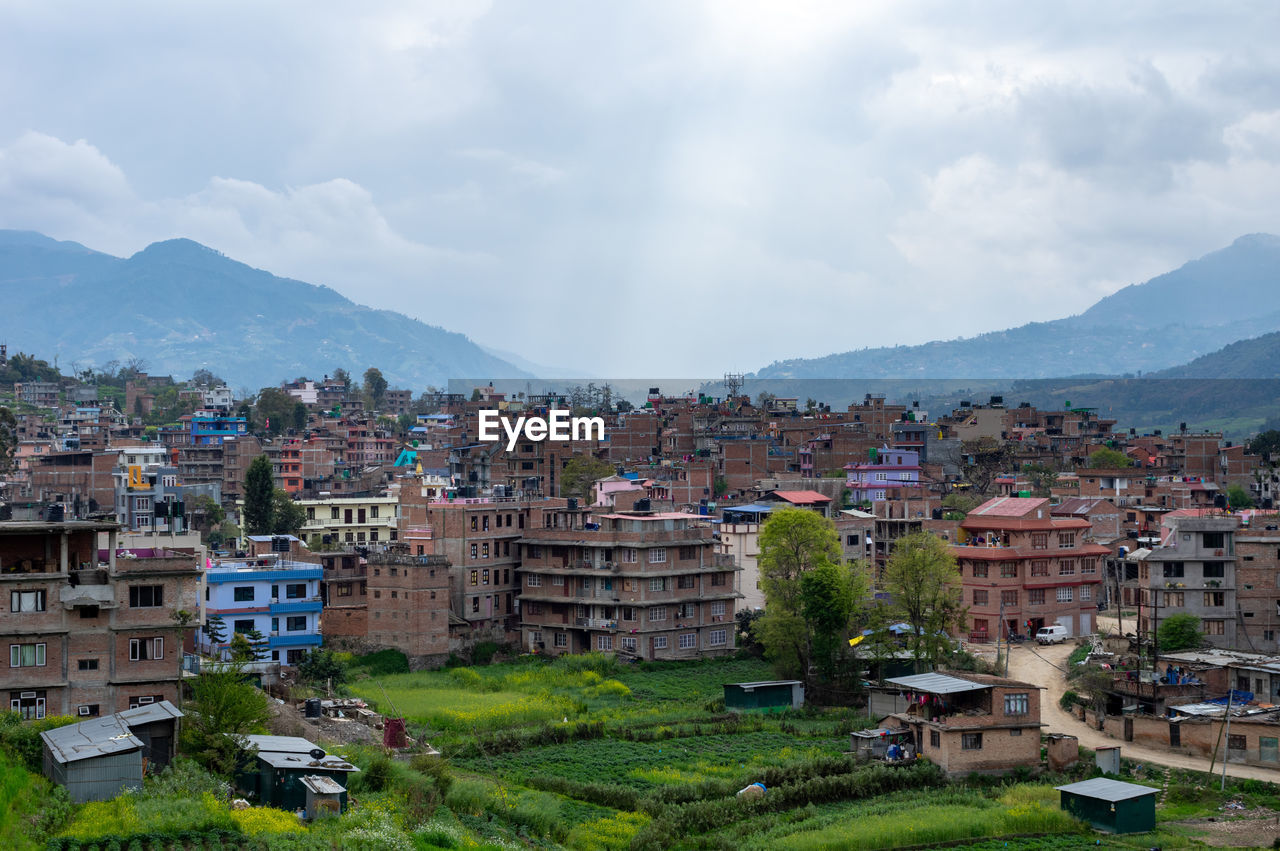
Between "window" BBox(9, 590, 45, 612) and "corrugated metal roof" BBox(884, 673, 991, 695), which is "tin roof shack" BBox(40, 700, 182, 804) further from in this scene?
"corrugated metal roof" BBox(884, 673, 991, 695)

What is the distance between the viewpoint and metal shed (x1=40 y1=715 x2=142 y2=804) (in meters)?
28.2

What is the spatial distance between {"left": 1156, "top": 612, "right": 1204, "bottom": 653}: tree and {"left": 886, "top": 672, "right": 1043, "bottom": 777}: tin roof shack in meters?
9.63

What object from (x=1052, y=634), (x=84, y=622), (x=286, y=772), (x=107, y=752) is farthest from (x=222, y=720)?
(x=1052, y=634)

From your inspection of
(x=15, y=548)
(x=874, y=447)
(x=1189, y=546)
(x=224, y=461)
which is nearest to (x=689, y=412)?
(x=874, y=447)

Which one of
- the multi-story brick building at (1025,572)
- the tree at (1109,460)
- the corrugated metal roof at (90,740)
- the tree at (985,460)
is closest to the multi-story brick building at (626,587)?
the multi-story brick building at (1025,572)

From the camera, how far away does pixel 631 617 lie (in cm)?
5425

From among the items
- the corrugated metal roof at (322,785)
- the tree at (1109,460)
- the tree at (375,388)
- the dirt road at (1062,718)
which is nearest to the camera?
the corrugated metal roof at (322,785)

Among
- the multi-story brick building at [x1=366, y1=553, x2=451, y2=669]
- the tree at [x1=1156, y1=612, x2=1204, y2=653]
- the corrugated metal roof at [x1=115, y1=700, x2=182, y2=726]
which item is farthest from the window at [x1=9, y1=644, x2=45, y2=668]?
the tree at [x1=1156, y1=612, x2=1204, y2=653]

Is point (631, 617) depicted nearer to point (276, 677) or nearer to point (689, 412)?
point (276, 677)

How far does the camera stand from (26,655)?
3397cm

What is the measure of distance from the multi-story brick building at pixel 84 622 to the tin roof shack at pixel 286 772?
4.05 meters

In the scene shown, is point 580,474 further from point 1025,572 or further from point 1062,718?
point 1062,718

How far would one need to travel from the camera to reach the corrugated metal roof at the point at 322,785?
1164 inches

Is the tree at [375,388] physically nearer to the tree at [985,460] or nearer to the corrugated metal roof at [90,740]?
the tree at [985,460]
